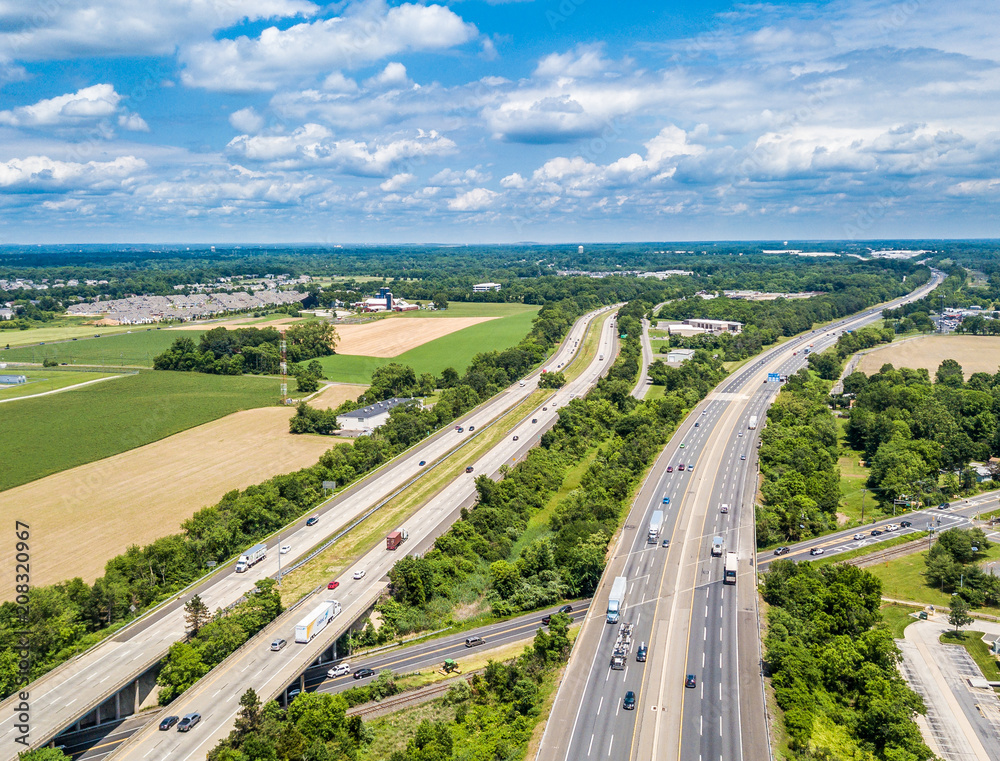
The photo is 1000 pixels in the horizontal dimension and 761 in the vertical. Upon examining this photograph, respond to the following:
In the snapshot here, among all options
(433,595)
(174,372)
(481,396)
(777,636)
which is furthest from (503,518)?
(174,372)

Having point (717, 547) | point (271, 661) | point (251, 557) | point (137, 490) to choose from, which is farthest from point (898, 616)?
point (137, 490)

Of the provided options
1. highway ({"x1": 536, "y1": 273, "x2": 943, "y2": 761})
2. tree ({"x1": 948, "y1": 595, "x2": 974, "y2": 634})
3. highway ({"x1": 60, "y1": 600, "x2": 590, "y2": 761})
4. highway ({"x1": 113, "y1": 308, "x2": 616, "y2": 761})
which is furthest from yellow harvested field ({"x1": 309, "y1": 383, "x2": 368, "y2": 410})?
tree ({"x1": 948, "y1": 595, "x2": 974, "y2": 634})

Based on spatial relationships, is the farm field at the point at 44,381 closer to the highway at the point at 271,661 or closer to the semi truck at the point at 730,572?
the highway at the point at 271,661

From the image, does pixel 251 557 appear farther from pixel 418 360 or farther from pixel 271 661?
pixel 418 360

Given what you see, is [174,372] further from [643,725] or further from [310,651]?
[643,725]

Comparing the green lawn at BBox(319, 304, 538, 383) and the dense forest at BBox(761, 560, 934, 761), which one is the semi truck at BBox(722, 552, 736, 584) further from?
the green lawn at BBox(319, 304, 538, 383)
